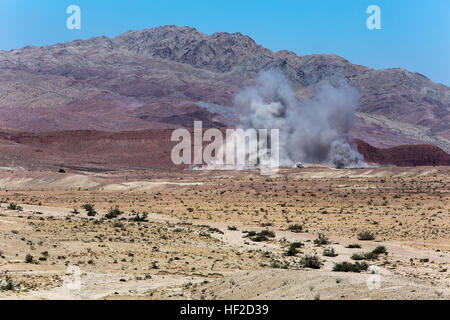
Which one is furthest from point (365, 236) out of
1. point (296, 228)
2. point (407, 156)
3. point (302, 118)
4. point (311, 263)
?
point (407, 156)

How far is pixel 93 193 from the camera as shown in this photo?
7719 cm

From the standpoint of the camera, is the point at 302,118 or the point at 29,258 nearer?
the point at 29,258

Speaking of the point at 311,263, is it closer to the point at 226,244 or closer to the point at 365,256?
the point at 365,256

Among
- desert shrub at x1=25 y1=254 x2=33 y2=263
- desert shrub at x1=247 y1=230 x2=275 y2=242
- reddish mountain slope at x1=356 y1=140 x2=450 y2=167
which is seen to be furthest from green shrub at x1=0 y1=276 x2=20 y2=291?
reddish mountain slope at x1=356 y1=140 x2=450 y2=167

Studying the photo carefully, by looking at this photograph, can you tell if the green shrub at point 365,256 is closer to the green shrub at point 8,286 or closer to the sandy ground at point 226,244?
the sandy ground at point 226,244

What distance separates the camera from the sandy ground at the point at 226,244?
60.3 ft

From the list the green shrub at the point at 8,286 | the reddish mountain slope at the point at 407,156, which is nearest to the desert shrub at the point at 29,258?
the green shrub at the point at 8,286

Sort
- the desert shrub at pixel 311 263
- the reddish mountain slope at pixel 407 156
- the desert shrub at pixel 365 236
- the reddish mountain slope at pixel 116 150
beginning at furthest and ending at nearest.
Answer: the reddish mountain slope at pixel 407 156
the reddish mountain slope at pixel 116 150
the desert shrub at pixel 365 236
the desert shrub at pixel 311 263

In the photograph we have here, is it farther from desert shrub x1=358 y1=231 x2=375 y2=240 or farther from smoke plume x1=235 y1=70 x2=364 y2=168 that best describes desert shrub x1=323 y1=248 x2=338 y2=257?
smoke plume x1=235 y1=70 x2=364 y2=168

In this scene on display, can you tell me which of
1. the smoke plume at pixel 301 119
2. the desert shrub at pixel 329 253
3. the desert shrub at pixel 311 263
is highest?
the smoke plume at pixel 301 119

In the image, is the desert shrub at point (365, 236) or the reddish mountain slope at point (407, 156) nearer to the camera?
the desert shrub at point (365, 236)

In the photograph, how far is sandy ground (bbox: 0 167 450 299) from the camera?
18.4m

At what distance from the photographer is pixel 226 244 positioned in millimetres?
34812
